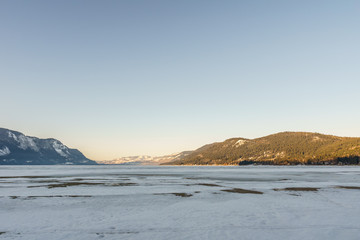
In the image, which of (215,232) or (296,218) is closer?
(215,232)

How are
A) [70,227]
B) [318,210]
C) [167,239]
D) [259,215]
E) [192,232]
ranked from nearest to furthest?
1. [167,239]
2. [192,232]
3. [70,227]
4. [259,215]
5. [318,210]

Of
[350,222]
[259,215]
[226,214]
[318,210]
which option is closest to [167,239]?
[226,214]

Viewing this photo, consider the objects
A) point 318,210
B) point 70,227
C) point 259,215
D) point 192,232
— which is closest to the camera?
point 192,232

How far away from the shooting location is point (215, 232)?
1264 cm

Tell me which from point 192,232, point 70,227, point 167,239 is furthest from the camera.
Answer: point 70,227

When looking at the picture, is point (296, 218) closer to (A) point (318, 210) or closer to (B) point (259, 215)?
(B) point (259, 215)

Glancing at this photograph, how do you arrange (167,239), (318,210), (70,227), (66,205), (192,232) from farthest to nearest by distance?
1. (66,205)
2. (318,210)
3. (70,227)
4. (192,232)
5. (167,239)

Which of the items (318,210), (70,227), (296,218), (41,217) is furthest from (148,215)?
(318,210)

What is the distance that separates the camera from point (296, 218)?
15594 millimetres

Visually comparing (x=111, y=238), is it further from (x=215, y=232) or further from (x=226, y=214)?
(x=226, y=214)

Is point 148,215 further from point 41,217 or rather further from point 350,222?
point 350,222

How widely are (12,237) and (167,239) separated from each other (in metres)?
7.04

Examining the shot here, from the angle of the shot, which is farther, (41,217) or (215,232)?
(41,217)

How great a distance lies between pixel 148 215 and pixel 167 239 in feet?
18.0
